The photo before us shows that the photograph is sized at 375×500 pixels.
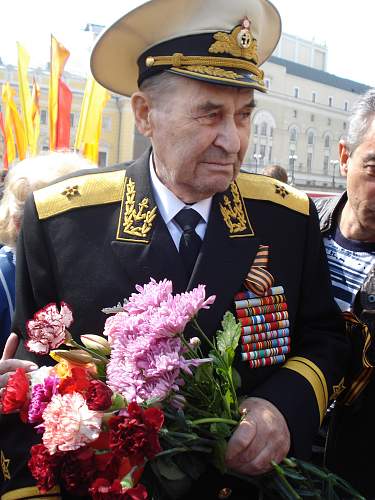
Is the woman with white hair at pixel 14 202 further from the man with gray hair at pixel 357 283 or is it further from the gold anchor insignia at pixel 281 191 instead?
the man with gray hair at pixel 357 283

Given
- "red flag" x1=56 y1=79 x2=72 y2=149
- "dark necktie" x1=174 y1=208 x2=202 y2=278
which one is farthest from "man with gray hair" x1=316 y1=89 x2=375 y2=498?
"red flag" x1=56 y1=79 x2=72 y2=149

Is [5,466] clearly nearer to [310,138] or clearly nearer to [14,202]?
[14,202]

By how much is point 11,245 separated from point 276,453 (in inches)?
71.8

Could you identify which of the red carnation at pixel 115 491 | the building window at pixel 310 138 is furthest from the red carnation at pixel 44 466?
the building window at pixel 310 138

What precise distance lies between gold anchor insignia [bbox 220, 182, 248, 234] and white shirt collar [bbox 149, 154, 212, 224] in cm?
6

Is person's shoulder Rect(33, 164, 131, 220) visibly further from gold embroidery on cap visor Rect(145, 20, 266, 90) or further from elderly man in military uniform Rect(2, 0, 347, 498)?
gold embroidery on cap visor Rect(145, 20, 266, 90)

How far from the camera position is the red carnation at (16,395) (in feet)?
4.73

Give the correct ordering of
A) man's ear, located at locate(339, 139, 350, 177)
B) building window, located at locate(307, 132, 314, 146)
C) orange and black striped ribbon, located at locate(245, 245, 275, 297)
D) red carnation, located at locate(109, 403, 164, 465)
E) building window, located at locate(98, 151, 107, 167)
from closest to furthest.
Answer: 1. red carnation, located at locate(109, 403, 164, 465)
2. orange and black striped ribbon, located at locate(245, 245, 275, 297)
3. man's ear, located at locate(339, 139, 350, 177)
4. building window, located at locate(98, 151, 107, 167)
5. building window, located at locate(307, 132, 314, 146)

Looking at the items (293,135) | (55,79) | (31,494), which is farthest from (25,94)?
(293,135)

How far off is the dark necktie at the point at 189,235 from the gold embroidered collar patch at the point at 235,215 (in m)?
0.10

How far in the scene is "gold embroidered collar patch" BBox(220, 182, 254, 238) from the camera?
1.96m

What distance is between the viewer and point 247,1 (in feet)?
6.25

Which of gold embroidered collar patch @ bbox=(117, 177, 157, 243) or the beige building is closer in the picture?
gold embroidered collar patch @ bbox=(117, 177, 157, 243)

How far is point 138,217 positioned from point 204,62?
20.9 inches
